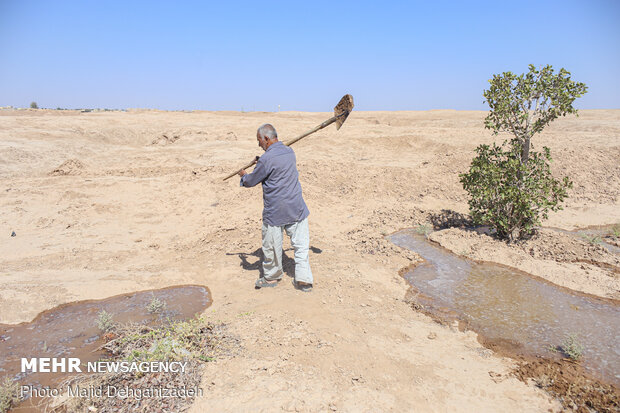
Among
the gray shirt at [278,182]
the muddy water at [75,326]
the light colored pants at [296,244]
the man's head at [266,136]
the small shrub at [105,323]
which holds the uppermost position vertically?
the man's head at [266,136]

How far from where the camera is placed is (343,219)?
6.95 m

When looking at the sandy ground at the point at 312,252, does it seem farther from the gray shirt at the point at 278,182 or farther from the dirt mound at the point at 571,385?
the gray shirt at the point at 278,182

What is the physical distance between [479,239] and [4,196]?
8569 millimetres

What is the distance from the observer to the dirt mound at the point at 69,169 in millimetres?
8992

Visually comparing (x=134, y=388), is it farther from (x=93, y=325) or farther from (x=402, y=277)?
(x=402, y=277)

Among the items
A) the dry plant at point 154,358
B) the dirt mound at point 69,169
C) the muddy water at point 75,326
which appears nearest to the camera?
the dry plant at point 154,358

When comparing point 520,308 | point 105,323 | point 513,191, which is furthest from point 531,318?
point 105,323

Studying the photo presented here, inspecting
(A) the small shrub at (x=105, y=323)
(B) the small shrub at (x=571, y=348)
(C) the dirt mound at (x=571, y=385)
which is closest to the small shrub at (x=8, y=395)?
(A) the small shrub at (x=105, y=323)

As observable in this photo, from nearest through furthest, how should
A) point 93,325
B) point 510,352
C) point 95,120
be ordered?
point 510,352 < point 93,325 < point 95,120

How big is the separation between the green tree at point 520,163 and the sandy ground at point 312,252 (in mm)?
426

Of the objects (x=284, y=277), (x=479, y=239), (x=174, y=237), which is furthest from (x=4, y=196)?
(x=479, y=239)

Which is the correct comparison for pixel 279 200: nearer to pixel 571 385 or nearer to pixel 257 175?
pixel 257 175

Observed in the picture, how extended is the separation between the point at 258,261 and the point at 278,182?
146cm

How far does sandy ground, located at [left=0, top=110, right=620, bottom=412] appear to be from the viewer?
8.72 ft
